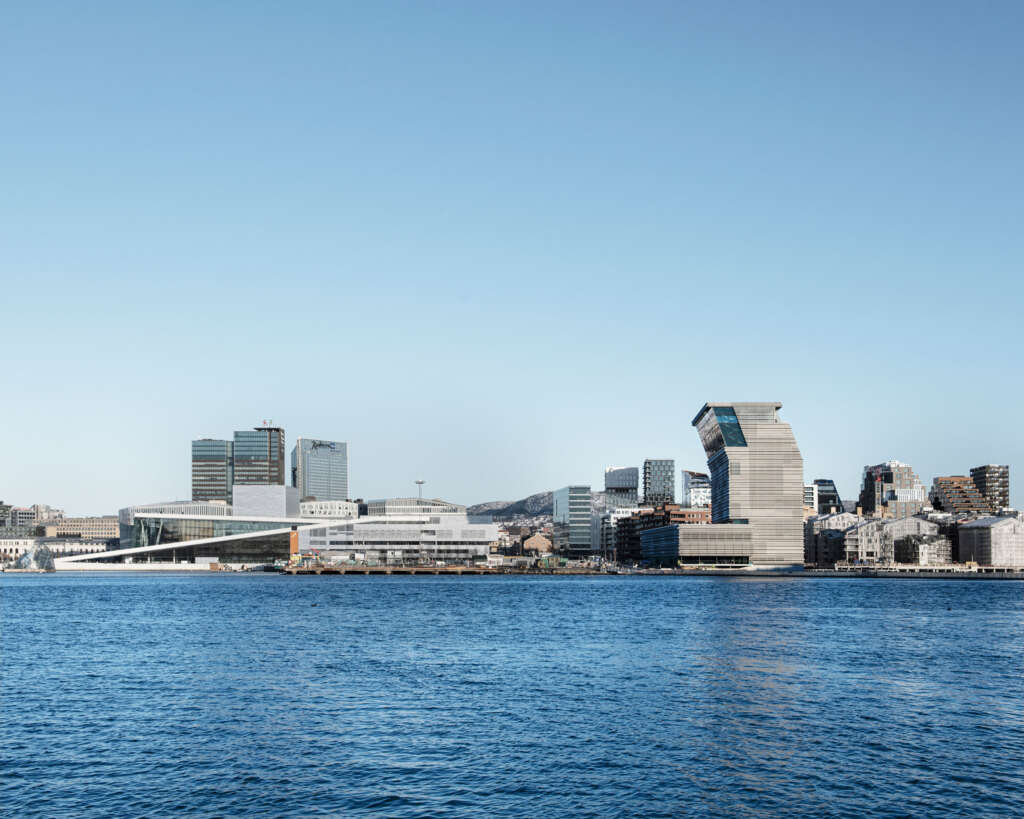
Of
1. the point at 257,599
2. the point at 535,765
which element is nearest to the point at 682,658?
the point at 535,765

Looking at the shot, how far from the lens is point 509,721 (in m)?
42.1

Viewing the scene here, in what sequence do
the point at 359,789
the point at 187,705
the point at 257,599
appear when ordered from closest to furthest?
1. the point at 359,789
2. the point at 187,705
3. the point at 257,599

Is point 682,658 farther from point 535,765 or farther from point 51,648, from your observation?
point 51,648

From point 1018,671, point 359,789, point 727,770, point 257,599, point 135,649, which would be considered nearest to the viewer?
point 359,789

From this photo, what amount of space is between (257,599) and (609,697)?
8929 cm

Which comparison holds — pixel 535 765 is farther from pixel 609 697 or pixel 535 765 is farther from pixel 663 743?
pixel 609 697

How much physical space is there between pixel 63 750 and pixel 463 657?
29573 mm

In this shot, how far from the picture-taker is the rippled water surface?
102 feet

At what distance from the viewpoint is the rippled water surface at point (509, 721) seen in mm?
31203

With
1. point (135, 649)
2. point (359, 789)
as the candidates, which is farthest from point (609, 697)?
point (135, 649)

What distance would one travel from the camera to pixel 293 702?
4650 cm

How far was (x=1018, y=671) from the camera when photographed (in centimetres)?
5825

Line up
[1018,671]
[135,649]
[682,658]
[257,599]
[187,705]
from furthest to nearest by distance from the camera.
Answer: [257,599] → [135,649] → [682,658] → [1018,671] → [187,705]

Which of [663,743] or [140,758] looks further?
[663,743]
